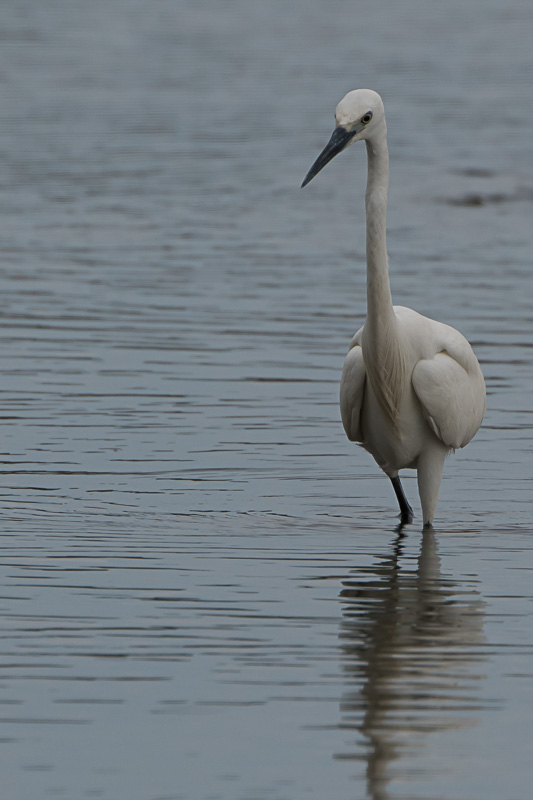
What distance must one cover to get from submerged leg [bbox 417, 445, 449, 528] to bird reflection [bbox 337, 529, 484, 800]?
28 centimetres

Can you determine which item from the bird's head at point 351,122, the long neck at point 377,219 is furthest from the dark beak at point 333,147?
the long neck at point 377,219

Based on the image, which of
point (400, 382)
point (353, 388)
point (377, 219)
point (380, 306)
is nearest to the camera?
point (377, 219)

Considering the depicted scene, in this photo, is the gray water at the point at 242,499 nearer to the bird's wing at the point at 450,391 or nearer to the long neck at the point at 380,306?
the bird's wing at the point at 450,391

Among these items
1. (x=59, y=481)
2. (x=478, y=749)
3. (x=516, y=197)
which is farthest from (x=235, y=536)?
(x=516, y=197)

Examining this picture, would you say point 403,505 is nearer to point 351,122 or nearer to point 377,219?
point 377,219

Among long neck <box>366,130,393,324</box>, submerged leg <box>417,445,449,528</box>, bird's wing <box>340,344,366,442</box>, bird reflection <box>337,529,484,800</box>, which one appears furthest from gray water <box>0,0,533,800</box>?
long neck <box>366,130,393,324</box>

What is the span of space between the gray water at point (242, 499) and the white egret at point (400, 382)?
40cm

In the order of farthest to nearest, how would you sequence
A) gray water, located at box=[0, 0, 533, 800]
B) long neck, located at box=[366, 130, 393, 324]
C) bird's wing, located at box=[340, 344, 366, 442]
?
bird's wing, located at box=[340, 344, 366, 442] < long neck, located at box=[366, 130, 393, 324] < gray water, located at box=[0, 0, 533, 800]

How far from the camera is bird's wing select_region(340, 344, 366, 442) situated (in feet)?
26.5

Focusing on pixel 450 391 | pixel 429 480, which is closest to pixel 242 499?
pixel 429 480

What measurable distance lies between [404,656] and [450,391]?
2.12 metres

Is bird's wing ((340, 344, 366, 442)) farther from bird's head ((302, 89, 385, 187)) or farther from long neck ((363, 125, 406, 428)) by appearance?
bird's head ((302, 89, 385, 187))

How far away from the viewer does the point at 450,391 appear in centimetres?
795

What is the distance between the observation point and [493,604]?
22.4ft
